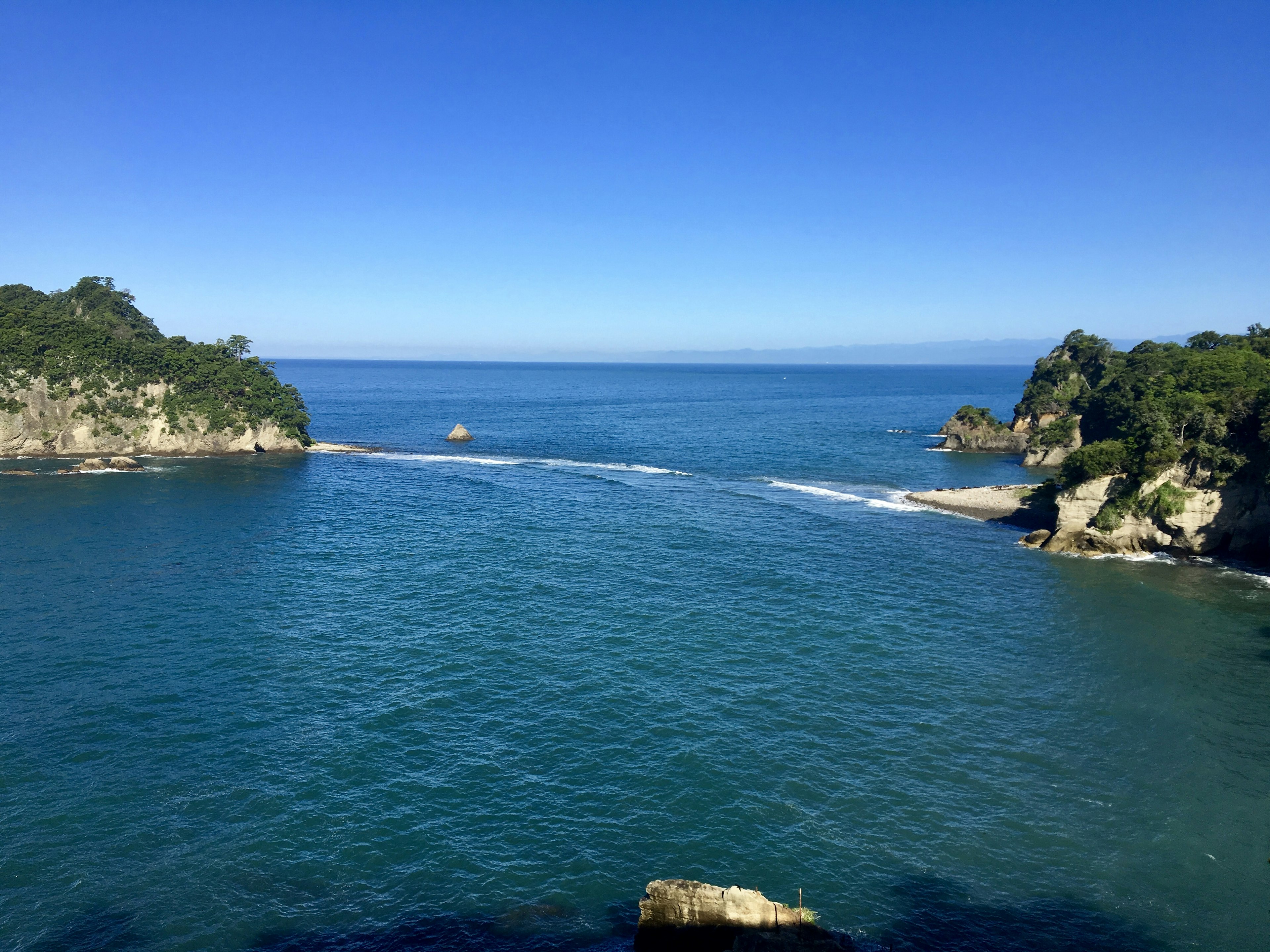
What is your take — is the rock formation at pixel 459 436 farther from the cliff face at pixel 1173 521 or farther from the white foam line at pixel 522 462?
the cliff face at pixel 1173 521

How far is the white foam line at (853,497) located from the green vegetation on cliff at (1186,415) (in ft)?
66.1

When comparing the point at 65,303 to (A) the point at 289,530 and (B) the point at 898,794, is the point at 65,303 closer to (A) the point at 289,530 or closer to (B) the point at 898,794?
(A) the point at 289,530

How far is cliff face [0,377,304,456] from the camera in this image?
134000 millimetres

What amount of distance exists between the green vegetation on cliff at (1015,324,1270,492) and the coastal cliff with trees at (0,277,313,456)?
5287 inches

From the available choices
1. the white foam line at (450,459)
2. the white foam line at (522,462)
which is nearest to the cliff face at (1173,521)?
the white foam line at (522,462)

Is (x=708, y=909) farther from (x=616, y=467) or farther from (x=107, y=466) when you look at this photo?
(x=107, y=466)

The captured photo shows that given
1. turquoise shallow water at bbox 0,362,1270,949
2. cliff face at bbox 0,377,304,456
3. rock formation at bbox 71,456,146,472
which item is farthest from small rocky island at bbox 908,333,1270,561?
rock formation at bbox 71,456,146,472

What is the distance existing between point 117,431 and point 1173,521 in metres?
160

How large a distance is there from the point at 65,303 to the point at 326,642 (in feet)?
583

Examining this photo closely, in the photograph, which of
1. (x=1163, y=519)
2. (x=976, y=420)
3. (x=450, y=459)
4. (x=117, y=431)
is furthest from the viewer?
(x=976, y=420)

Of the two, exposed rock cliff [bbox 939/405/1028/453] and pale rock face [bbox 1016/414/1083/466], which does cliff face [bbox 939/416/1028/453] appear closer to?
exposed rock cliff [bbox 939/405/1028/453]

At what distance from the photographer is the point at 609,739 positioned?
44.9 meters

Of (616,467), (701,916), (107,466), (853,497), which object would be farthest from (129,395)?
(701,916)

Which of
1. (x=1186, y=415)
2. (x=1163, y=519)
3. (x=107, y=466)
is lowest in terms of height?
(x=1163, y=519)
